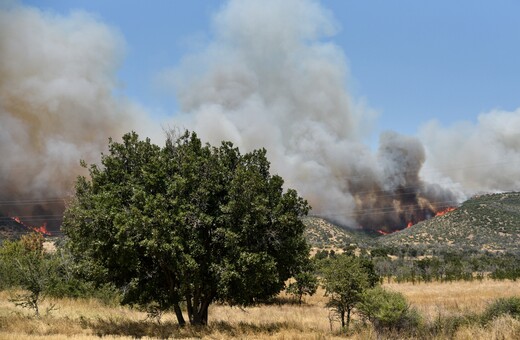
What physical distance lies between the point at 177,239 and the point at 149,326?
7.91 meters

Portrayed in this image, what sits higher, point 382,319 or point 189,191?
point 189,191

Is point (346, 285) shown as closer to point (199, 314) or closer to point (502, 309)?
point (502, 309)

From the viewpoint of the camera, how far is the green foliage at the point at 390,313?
69.5 feet

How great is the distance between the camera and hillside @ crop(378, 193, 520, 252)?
5395 inches

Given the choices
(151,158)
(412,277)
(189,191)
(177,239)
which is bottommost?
(412,277)

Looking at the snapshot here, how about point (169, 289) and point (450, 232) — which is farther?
point (450, 232)

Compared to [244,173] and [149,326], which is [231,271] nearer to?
[244,173]

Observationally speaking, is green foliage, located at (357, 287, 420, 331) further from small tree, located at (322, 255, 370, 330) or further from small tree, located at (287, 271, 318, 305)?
small tree, located at (287, 271, 318, 305)

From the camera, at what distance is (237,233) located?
66.8 ft

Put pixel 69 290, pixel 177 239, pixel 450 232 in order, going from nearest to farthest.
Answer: pixel 177 239
pixel 69 290
pixel 450 232

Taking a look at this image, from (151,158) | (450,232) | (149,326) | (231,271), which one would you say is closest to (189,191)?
(151,158)

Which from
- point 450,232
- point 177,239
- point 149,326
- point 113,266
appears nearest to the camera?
point 177,239

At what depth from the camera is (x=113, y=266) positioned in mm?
21719

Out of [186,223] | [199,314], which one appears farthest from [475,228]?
[186,223]
